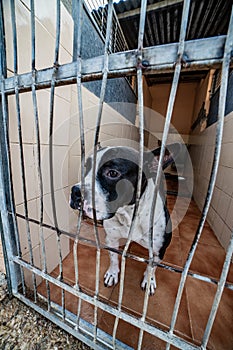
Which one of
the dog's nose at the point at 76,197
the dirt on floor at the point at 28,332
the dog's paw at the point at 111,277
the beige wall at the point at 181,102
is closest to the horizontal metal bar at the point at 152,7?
the dog's nose at the point at 76,197

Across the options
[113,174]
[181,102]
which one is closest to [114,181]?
[113,174]

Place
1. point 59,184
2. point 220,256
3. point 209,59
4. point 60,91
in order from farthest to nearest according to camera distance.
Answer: point 220,256 < point 59,184 < point 60,91 < point 209,59

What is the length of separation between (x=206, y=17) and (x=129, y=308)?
3412mm

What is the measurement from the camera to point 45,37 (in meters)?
0.84

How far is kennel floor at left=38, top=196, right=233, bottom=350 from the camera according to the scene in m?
0.77

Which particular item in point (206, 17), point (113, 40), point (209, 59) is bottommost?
point (209, 59)

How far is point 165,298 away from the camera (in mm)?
955

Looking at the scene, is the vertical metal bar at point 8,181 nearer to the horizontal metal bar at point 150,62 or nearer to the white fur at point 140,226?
the horizontal metal bar at point 150,62

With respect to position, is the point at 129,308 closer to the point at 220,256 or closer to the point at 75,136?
the point at 220,256

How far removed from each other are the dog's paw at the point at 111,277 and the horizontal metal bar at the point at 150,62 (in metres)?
1.10

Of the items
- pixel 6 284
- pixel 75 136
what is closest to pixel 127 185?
pixel 75 136

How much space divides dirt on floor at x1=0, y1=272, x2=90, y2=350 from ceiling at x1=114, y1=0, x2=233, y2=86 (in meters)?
2.22

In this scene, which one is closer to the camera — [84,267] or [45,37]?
[45,37]

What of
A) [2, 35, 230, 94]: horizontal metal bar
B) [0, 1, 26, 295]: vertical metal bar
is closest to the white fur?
[0, 1, 26, 295]: vertical metal bar
